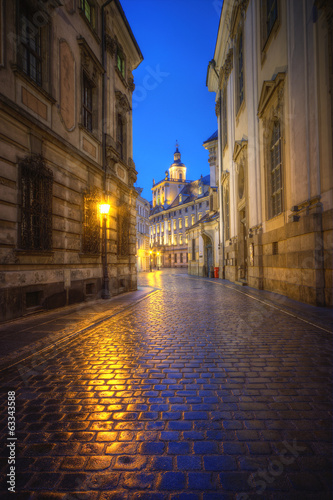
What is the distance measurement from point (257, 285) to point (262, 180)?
524 centimetres

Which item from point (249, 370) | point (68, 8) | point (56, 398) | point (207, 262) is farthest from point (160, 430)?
point (207, 262)

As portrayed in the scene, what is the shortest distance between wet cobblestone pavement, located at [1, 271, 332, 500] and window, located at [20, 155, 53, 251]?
4.24 m

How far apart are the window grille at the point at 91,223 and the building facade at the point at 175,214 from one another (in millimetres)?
53808

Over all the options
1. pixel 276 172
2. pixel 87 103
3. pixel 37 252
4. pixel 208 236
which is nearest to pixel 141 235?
pixel 208 236

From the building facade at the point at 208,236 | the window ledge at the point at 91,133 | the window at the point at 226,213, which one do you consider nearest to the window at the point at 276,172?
the window ledge at the point at 91,133

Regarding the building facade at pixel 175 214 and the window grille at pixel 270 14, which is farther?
the building facade at pixel 175 214

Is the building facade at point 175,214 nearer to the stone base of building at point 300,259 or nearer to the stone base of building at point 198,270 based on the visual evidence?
the stone base of building at point 198,270

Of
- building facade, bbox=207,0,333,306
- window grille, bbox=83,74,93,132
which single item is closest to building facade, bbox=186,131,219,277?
building facade, bbox=207,0,333,306

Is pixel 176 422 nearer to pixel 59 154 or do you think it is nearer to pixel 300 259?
pixel 300 259

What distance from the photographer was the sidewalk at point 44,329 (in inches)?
180

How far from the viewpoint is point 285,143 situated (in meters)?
10.8

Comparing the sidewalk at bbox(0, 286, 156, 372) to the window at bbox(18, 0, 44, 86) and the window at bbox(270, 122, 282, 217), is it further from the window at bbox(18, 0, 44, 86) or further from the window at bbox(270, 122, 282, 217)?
the window at bbox(270, 122, 282, 217)

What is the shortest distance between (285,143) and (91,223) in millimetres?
8161

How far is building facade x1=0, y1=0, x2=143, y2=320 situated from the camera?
7.14 metres
